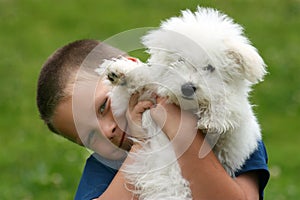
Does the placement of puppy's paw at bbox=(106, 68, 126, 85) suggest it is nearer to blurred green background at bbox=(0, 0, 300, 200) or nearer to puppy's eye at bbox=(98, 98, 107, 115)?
puppy's eye at bbox=(98, 98, 107, 115)

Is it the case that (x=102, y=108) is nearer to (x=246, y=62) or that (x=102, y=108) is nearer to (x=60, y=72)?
(x=60, y=72)

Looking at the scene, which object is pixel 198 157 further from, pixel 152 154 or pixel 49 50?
pixel 49 50

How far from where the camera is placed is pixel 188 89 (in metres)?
4.02

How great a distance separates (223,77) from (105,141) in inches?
30.8

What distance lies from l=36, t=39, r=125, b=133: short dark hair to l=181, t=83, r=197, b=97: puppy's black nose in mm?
744

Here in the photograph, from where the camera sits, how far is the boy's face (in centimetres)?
452

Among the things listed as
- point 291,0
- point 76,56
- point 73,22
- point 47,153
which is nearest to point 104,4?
point 73,22

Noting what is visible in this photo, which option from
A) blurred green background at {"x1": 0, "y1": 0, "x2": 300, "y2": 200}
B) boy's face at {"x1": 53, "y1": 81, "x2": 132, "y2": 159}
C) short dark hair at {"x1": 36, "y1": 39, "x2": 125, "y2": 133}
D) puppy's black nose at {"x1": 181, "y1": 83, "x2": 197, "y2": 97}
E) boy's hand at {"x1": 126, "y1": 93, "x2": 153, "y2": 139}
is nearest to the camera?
puppy's black nose at {"x1": 181, "y1": 83, "x2": 197, "y2": 97}

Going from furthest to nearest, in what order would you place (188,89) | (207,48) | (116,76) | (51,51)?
(51,51) < (116,76) < (207,48) < (188,89)

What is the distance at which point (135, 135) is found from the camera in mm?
4387

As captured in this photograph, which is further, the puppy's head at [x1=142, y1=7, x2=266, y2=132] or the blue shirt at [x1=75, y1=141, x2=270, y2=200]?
the blue shirt at [x1=75, y1=141, x2=270, y2=200]

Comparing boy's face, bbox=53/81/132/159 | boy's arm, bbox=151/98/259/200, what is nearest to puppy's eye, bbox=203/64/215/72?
boy's arm, bbox=151/98/259/200

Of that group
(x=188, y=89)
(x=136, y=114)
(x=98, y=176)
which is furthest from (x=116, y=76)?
(x=98, y=176)

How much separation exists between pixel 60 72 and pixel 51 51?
7.37 metres
